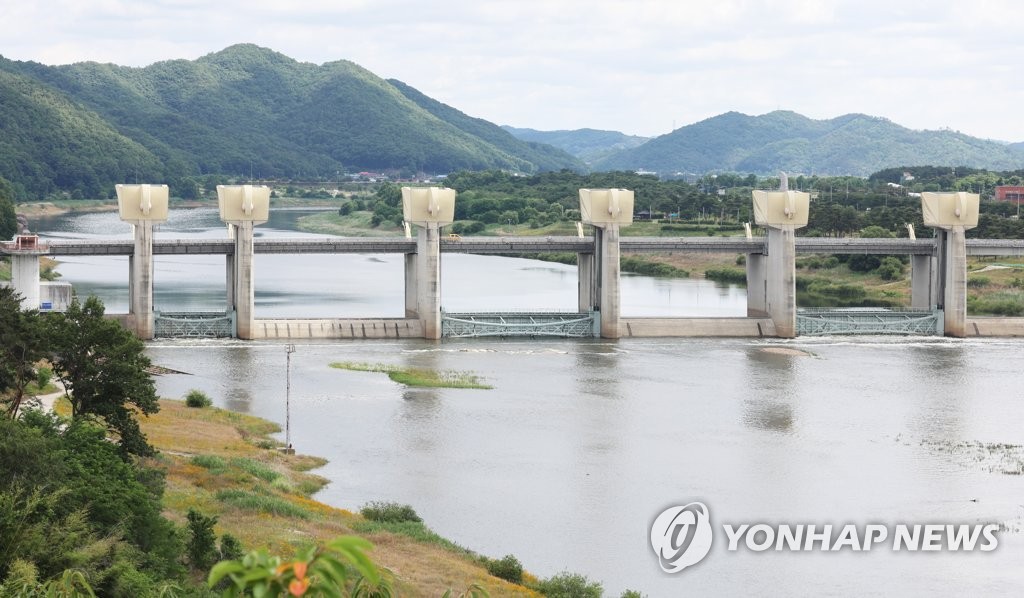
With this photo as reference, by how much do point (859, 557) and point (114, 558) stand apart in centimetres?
1661

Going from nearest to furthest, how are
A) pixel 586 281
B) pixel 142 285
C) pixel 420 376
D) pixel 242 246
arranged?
pixel 420 376 < pixel 142 285 < pixel 242 246 < pixel 586 281

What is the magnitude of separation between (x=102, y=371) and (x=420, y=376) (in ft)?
73.5

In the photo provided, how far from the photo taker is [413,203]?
225 feet

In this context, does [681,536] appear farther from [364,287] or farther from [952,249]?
[364,287]

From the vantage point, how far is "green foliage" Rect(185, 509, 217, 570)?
1122 inches

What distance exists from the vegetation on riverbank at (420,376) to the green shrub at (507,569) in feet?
81.4

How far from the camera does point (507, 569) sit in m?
30.1

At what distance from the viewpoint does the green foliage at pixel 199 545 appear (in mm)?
28500

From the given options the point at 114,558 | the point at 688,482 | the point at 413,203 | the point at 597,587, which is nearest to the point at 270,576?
the point at 114,558

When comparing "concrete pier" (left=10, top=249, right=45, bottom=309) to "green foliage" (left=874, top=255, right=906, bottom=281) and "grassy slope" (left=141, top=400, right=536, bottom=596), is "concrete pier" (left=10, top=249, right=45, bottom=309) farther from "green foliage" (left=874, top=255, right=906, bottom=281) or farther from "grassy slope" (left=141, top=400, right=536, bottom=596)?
"green foliage" (left=874, top=255, right=906, bottom=281)

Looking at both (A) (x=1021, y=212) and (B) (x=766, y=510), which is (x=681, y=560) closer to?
(B) (x=766, y=510)

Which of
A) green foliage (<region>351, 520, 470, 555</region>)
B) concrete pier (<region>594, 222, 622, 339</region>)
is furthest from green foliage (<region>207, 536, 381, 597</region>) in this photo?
concrete pier (<region>594, 222, 622, 339</region>)

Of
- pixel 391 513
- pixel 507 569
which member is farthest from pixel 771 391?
pixel 507 569

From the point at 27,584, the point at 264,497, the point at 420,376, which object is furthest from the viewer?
the point at 420,376
